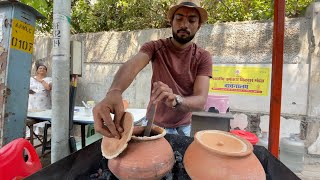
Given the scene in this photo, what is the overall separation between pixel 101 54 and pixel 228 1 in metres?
3.03

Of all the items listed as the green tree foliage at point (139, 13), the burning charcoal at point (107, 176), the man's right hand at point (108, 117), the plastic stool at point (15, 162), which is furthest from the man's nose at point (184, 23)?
the green tree foliage at point (139, 13)

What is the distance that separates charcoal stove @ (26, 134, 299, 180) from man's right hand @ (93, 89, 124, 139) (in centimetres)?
28

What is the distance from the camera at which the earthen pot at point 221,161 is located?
0.95m

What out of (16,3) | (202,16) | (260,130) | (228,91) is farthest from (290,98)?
(16,3)

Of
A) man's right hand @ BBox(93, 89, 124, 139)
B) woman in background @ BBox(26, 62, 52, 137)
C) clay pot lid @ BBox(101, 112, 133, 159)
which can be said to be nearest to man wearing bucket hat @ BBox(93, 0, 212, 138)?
man's right hand @ BBox(93, 89, 124, 139)

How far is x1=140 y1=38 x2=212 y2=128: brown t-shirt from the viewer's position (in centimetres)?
195

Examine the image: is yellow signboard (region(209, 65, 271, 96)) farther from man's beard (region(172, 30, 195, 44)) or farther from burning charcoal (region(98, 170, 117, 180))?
burning charcoal (region(98, 170, 117, 180))

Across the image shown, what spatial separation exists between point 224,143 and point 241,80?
2929mm

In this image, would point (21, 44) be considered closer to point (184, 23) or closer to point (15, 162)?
point (15, 162)

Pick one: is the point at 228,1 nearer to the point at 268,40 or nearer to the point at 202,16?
the point at 268,40

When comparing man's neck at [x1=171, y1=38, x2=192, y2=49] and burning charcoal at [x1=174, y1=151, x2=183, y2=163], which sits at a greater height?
man's neck at [x1=171, y1=38, x2=192, y2=49]

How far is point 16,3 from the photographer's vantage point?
172cm

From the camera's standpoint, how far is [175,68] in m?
1.95

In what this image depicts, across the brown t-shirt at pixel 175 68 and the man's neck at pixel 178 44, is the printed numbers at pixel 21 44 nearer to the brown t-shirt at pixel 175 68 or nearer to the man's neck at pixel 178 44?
the brown t-shirt at pixel 175 68
